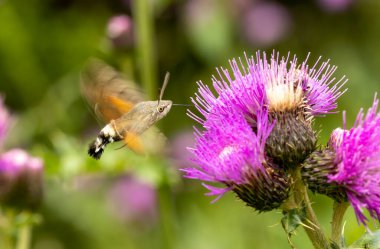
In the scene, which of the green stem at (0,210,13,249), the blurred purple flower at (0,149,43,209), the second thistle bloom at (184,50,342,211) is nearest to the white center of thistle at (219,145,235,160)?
the second thistle bloom at (184,50,342,211)

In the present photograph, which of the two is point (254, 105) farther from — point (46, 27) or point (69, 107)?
point (46, 27)

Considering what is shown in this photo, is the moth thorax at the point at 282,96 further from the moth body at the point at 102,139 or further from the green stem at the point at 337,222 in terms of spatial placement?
the moth body at the point at 102,139

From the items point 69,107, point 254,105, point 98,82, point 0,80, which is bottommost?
point 254,105

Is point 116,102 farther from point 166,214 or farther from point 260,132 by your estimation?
point 166,214

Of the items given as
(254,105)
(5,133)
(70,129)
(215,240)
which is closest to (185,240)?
(215,240)

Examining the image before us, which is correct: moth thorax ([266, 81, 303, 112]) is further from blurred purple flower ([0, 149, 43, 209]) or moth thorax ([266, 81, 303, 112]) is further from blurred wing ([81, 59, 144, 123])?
blurred purple flower ([0, 149, 43, 209])

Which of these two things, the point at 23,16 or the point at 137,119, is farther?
the point at 23,16

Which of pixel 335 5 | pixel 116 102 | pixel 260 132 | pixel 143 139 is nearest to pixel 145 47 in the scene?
pixel 116 102
